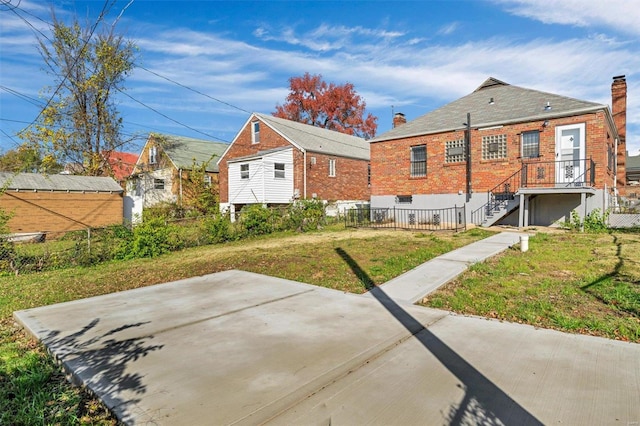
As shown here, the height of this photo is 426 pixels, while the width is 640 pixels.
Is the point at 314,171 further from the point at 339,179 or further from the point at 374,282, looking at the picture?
the point at 374,282

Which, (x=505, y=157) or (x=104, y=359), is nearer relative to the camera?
(x=104, y=359)

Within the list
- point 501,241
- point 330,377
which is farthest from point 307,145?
point 330,377

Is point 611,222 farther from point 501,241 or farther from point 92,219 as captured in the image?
point 92,219

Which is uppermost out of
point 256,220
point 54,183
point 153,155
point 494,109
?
point 494,109

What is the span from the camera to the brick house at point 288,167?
2298cm

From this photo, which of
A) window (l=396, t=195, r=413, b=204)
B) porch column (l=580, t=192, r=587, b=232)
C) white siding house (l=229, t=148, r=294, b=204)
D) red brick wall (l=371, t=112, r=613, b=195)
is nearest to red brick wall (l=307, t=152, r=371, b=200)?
white siding house (l=229, t=148, r=294, b=204)

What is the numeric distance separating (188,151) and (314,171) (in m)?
12.5

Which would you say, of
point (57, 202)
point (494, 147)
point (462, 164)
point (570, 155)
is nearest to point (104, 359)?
point (494, 147)

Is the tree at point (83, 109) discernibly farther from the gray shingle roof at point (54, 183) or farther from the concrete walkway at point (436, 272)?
the concrete walkway at point (436, 272)

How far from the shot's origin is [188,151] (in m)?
29.9

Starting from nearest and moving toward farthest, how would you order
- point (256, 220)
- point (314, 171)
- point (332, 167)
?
1. point (256, 220)
2. point (314, 171)
3. point (332, 167)

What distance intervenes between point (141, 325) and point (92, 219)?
18.8 meters

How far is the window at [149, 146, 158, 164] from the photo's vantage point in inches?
1157

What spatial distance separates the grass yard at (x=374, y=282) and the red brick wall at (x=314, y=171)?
445 inches
